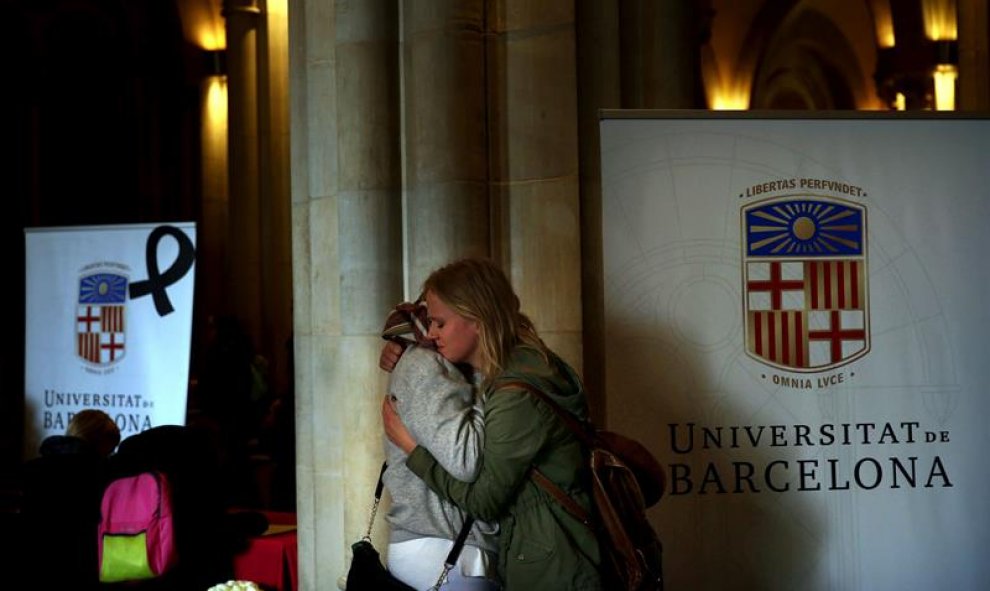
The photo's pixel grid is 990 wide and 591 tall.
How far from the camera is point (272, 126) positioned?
13500 millimetres

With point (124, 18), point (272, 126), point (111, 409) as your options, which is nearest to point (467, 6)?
point (111, 409)

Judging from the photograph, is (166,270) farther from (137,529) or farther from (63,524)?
(137,529)

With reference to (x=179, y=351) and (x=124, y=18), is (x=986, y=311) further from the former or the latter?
(x=124, y=18)

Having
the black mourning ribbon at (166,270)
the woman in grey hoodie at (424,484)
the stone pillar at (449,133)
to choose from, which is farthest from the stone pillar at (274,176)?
the woman in grey hoodie at (424,484)

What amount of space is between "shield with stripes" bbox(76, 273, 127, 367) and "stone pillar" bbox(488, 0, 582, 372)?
2.56 metres

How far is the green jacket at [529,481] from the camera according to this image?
10.1 feet

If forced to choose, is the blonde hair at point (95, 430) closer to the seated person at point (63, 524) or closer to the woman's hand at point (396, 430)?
the seated person at point (63, 524)

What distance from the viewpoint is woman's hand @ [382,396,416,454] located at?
3217mm

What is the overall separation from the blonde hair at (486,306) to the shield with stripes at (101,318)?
348 cm

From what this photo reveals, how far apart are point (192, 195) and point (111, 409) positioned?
564 inches

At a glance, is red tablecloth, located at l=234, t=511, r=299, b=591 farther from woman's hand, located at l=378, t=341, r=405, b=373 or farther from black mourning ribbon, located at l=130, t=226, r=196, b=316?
woman's hand, located at l=378, t=341, r=405, b=373

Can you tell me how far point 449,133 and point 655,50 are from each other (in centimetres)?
177

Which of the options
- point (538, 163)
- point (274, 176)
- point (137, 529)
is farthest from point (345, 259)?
point (274, 176)

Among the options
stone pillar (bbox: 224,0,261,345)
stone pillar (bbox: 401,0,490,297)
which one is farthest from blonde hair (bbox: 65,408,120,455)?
stone pillar (bbox: 224,0,261,345)
